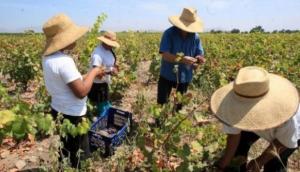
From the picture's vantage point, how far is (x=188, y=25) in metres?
4.85

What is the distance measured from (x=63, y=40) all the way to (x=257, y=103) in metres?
1.61

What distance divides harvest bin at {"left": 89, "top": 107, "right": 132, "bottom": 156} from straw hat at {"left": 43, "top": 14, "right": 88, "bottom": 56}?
51.0 inches

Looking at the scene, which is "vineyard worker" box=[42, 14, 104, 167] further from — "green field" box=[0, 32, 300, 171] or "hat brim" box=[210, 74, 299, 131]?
"hat brim" box=[210, 74, 299, 131]

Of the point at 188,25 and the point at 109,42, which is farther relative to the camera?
the point at 109,42

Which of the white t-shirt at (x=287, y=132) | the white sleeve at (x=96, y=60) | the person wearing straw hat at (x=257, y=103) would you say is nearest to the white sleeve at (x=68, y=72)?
the person wearing straw hat at (x=257, y=103)

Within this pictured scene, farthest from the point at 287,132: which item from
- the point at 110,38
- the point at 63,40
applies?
the point at 110,38

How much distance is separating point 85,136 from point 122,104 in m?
3.28

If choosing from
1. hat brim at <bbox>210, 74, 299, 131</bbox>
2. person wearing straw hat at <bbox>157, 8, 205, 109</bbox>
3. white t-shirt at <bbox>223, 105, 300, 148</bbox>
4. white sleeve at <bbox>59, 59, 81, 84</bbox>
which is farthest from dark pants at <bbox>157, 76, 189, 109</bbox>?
hat brim at <bbox>210, 74, 299, 131</bbox>

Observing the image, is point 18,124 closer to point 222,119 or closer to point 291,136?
point 222,119

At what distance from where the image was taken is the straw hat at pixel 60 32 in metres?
3.30

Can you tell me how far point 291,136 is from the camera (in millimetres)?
2953

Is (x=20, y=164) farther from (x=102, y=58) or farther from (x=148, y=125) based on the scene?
(x=102, y=58)

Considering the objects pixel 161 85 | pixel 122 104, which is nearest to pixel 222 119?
pixel 161 85

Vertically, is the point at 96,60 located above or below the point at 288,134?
above
